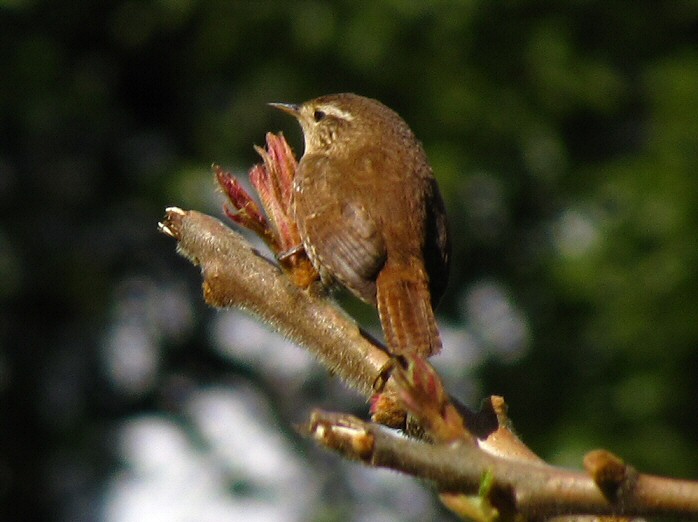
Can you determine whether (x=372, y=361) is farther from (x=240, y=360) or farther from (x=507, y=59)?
(x=240, y=360)

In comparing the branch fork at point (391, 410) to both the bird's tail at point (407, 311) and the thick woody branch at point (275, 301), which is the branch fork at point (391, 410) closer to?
the thick woody branch at point (275, 301)

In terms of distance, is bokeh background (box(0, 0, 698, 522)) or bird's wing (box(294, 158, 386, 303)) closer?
bird's wing (box(294, 158, 386, 303))

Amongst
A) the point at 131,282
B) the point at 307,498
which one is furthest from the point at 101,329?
the point at 307,498

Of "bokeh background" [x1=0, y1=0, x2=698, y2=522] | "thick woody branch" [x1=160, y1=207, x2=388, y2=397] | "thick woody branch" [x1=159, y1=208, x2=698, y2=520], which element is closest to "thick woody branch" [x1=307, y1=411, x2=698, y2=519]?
"thick woody branch" [x1=159, y1=208, x2=698, y2=520]

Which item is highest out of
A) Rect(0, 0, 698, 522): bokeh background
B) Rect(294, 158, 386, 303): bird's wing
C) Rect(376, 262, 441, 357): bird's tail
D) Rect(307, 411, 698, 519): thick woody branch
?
Rect(0, 0, 698, 522): bokeh background

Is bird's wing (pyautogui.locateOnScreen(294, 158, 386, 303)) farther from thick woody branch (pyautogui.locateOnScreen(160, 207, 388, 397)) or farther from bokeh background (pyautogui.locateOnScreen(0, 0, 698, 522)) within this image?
bokeh background (pyautogui.locateOnScreen(0, 0, 698, 522))

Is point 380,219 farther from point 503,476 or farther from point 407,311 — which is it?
point 503,476
